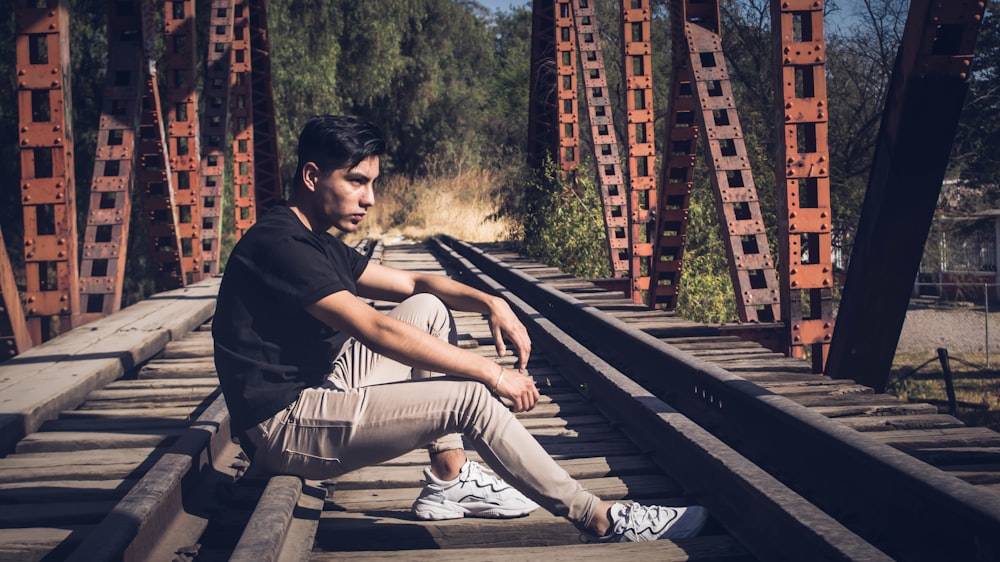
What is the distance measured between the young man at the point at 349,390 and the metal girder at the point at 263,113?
49.2 feet

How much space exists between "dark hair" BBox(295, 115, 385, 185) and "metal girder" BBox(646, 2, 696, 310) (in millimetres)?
5781

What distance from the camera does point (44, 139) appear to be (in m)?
7.03

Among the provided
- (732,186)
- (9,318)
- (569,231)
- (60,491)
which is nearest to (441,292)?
(60,491)

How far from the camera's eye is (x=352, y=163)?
3.16 metres

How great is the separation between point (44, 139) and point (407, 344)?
523cm

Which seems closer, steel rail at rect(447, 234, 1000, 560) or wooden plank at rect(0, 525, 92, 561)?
steel rail at rect(447, 234, 1000, 560)

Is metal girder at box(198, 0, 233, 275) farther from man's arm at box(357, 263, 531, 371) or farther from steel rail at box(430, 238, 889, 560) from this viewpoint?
man's arm at box(357, 263, 531, 371)

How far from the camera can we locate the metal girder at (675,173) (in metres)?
9.09

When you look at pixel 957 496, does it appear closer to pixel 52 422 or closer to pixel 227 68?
pixel 52 422

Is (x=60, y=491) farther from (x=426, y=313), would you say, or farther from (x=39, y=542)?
(x=426, y=313)

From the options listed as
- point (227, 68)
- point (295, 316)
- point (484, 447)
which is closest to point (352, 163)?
point (295, 316)

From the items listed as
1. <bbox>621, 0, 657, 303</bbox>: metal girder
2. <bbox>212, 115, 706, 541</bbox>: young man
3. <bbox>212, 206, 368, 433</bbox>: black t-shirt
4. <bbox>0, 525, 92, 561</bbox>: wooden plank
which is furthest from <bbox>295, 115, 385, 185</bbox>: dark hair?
<bbox>621, 0, 657, 303</bbox>: metal girder

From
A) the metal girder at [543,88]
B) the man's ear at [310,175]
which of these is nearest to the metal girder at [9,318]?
the man's ear at [310,175]

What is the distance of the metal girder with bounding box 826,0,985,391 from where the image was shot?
4422 millimetres
